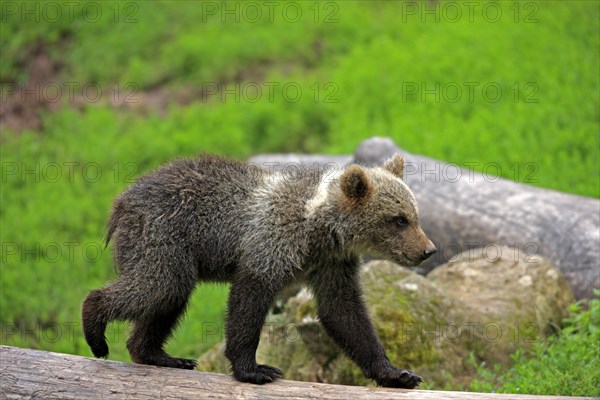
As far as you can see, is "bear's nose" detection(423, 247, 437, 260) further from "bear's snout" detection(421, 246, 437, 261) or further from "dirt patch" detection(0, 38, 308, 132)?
"dirt patch" detection(0, 38, 308, 132)

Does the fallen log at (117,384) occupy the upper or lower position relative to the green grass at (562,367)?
upper

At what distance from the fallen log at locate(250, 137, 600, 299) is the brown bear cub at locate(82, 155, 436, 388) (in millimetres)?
1954

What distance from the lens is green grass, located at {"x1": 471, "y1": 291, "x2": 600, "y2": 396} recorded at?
22.2 ft

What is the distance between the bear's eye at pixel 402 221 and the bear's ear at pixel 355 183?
33cm

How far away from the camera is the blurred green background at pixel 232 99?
11.5m

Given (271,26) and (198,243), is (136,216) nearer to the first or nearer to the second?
(198,243)

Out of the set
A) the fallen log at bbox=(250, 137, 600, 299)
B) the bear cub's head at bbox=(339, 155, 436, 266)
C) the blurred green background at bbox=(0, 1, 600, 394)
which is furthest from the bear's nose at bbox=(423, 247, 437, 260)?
the blurred green background at bbox=(0, 1, 600, 394)

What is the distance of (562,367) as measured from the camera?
718cm

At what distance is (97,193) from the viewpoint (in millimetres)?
13758

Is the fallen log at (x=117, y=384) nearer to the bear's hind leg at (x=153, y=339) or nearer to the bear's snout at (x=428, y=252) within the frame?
the bear's hind leg at (x=153, y=339)

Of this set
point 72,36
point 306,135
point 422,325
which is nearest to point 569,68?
point 306,135
